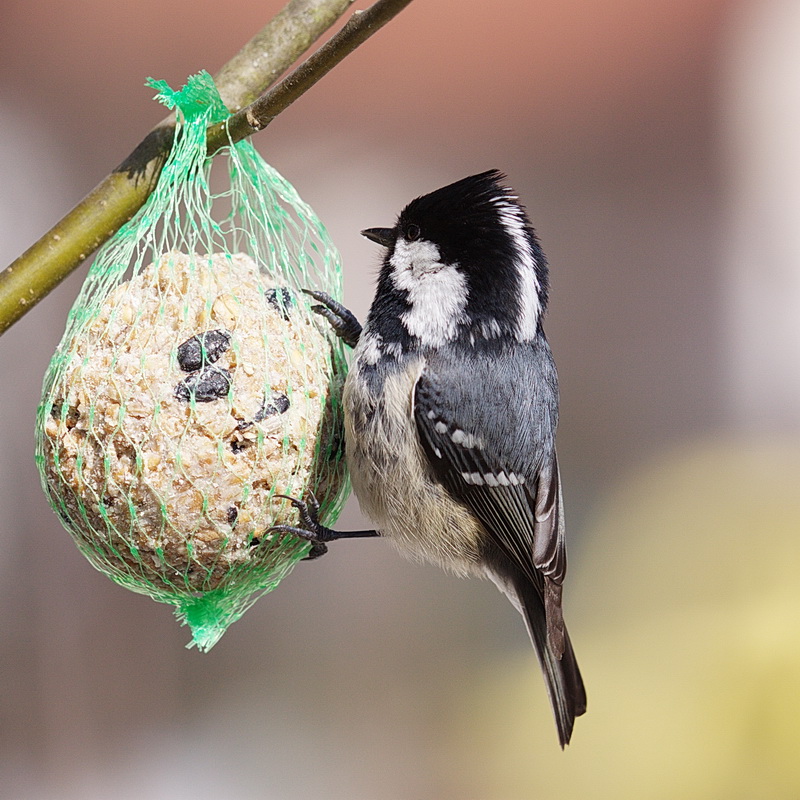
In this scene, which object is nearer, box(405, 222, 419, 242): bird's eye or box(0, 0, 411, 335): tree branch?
box(0, 0, 411, 335): tree branch

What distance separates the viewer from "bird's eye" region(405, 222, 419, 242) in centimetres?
167

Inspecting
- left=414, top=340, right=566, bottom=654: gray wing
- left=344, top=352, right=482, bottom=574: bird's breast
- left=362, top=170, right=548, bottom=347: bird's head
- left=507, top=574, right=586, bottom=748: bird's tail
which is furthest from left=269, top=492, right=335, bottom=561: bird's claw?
left=507, top=574, right=586, bottom=748: bird's tail

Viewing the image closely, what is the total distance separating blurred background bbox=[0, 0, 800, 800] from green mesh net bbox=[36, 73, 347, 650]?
176 cm

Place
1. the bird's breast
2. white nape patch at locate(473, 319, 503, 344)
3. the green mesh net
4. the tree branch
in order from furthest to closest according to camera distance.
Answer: white nape patch at locate(473, 319, 503, 344) → the bird's breast → the green mesh net → the tree branch

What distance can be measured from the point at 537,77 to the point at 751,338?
4.35 feet

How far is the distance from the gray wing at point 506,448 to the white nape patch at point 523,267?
0.04 metres

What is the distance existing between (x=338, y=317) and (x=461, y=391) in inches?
9.9

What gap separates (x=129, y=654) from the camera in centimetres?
322

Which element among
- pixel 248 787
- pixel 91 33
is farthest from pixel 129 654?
pixel 91 33

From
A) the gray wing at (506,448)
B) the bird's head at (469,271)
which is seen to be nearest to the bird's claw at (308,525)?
the gray wing at (506,448)

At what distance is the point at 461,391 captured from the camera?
1.57 meters

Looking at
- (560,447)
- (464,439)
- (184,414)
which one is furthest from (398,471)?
(560,447)

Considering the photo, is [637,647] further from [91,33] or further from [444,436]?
[91,33]

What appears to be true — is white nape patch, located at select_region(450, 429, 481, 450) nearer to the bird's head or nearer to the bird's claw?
the bird's head
